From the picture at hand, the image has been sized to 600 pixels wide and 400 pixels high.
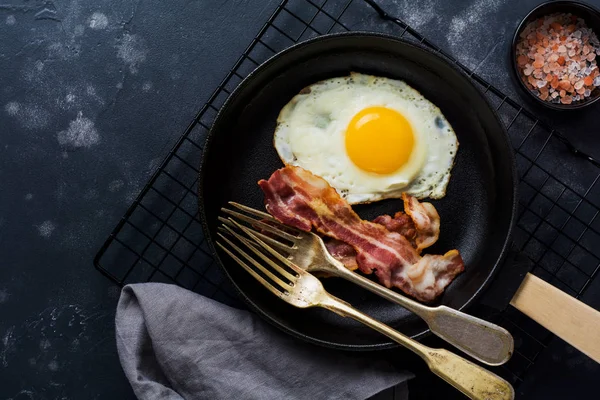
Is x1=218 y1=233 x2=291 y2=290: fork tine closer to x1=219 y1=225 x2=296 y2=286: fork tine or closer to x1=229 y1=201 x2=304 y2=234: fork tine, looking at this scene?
x1=219 y1=225 x2=296 y2=286: fork tine

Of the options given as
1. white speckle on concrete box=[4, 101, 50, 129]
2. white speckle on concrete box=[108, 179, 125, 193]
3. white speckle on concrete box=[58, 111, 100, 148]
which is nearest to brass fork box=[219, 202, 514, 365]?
white speckle on concrete box=[108, 179, 125, 193]

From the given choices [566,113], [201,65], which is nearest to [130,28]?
[201,65]

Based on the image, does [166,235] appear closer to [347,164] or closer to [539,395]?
[347,164]

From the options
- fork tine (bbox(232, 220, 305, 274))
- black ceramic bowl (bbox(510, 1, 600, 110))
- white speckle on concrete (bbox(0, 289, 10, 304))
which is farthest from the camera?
white speckle on concrete (bbox(0, 289, 10, 304))

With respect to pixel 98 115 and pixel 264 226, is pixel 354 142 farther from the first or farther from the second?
pixel 98 115

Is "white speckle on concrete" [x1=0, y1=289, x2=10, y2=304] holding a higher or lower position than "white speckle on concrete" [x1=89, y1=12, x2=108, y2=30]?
lower

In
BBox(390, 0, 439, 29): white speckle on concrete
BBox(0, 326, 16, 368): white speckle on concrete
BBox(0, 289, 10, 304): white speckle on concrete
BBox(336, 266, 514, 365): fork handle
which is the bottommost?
BBox(0, 326, 16, 368): white speckle on concrete
